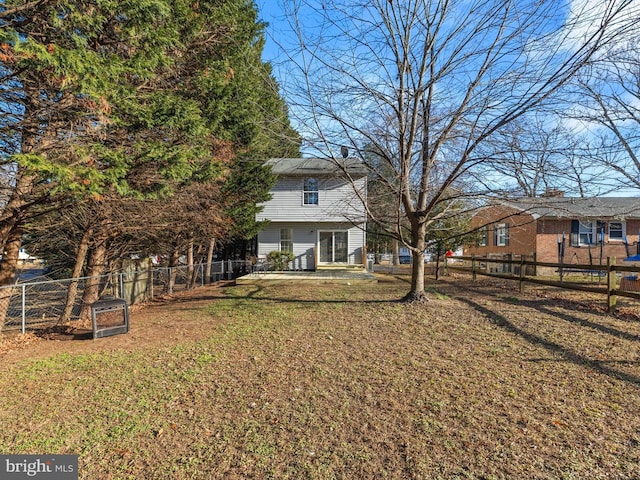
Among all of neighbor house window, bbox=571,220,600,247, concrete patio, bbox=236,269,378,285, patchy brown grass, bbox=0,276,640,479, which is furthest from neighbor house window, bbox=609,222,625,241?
patchy brown grass, bbox=0,276,640,479

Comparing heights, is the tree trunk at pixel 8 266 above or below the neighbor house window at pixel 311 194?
below

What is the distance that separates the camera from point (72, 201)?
647 cm

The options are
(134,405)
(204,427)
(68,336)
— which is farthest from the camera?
(68,336)

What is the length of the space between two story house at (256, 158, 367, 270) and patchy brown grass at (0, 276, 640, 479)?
10323 millimetres

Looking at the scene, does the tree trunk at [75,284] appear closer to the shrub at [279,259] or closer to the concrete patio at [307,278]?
the concrete patio at [307,278]

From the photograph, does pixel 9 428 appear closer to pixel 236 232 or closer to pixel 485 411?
pixel 485 411

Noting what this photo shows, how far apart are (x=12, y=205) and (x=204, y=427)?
18.2 feet

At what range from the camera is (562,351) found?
5238 millimetres

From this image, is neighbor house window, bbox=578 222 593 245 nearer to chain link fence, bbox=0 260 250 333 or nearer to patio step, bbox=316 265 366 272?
patio step, bbox=316 265 366 272

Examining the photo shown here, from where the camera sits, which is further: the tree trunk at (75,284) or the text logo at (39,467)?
the tree trunk at (75,284)

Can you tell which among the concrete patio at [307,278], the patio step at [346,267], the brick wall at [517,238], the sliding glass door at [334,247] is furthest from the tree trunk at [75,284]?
the brick wall at [517,238]

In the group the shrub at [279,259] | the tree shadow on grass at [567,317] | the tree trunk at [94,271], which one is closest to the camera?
the tree shadow on grass at [567,317]

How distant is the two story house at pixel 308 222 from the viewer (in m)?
17.2

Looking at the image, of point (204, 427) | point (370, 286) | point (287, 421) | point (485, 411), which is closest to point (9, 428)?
point (204, 427)
